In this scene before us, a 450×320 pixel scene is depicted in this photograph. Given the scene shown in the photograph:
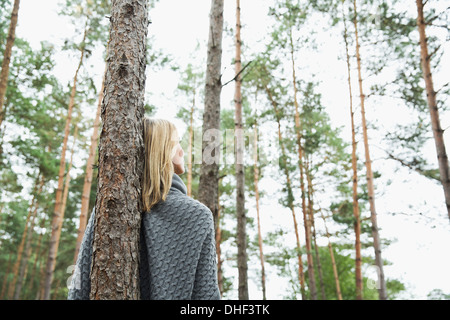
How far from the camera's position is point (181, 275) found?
1.54 meters

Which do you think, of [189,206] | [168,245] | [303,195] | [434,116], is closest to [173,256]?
[168,245]

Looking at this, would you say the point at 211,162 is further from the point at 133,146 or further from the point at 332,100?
the point at 332,100

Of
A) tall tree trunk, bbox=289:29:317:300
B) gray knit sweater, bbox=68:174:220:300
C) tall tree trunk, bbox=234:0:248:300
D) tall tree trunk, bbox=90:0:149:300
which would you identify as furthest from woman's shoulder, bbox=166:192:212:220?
tall tree trunk, bbox=289:29:317:300

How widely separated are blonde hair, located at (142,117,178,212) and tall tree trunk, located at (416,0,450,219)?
5.92 meters

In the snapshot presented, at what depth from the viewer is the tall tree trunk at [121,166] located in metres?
1.51

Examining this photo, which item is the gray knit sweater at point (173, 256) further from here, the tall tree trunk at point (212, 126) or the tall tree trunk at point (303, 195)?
the tall tree trunk at point (303, 195)

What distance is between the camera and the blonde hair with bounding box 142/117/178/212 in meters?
1.68

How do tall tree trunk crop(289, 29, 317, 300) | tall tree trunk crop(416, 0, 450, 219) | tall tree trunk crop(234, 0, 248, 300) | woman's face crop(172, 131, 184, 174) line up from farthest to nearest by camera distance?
tall tree trunk crop(289, 29, 317, 300), tall tree trunk crop(234, 0, 248, 300), tall tree trunk crop(416, 0, 450, 219), woman's face crop(172, 131, 184, 174)

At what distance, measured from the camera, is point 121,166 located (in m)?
1.62

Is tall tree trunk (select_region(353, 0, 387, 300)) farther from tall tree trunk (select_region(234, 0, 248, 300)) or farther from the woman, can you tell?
the woman

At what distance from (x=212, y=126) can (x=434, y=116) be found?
16.0ft

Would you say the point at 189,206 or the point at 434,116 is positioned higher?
the point at 434,116

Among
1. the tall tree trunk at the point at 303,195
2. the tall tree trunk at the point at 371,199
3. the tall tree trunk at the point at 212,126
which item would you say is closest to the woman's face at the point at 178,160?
the tall tree trunk at the point at 212,126

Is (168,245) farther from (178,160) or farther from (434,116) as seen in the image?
(434,116)
